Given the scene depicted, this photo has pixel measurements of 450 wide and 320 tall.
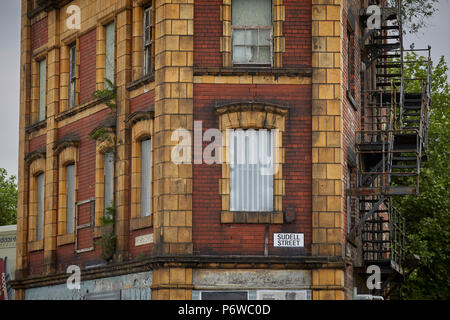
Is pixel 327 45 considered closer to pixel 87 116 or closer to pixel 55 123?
pixel 87 116

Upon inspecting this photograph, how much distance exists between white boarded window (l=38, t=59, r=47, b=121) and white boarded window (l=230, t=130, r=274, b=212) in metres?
9.77

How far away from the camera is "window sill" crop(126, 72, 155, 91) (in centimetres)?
2705

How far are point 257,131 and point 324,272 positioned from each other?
3.74 meters

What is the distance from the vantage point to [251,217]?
25.6m

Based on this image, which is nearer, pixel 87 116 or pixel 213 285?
pixel 213 285

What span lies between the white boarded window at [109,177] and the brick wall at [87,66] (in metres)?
2.23

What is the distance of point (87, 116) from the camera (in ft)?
100

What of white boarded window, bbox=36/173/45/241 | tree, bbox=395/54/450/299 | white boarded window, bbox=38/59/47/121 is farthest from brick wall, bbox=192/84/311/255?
tree, bbox=395/54/450/299

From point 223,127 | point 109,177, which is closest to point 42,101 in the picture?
point 109,177

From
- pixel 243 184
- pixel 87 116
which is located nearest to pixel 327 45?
pixel 243 184

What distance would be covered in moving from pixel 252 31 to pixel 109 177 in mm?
5823

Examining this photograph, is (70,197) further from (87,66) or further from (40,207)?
(87,66)
